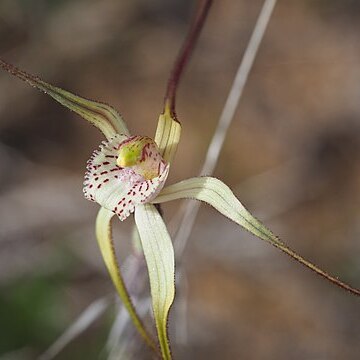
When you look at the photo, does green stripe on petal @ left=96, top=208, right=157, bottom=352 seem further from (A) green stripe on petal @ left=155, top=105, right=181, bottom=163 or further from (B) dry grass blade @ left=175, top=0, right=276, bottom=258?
(B) dry grass blade @ left=175, top=0, right=276, bottom=258

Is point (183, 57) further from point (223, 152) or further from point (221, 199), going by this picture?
point (223, 152)

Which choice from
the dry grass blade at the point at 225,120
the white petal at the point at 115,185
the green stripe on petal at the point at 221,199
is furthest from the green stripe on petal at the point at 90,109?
the dry grass blade at the point at 225,120

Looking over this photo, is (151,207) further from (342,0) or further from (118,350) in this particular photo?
(342,0)

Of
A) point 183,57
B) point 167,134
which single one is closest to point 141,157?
point 167,134

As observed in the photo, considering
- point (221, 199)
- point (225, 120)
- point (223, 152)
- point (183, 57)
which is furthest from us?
point (223, 152)

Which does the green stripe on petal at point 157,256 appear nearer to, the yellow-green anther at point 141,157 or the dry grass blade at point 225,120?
the yellow-green anther at point 141,157

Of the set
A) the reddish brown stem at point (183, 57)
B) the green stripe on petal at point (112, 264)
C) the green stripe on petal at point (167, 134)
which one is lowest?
the green stripe on petal at point (112, 264)

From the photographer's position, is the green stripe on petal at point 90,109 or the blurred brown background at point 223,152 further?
the blurred brown background at point 223,152
